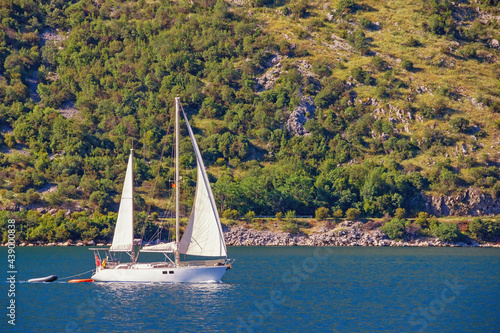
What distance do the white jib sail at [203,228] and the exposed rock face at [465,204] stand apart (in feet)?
269

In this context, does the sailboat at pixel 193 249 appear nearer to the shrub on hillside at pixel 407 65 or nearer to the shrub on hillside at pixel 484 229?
the shrub on hillside at pixel 484 229

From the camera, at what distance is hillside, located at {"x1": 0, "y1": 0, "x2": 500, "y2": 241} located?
127 m

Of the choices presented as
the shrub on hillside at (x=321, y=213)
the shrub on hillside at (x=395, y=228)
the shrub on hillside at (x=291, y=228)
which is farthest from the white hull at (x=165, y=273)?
the shrub on hillside at (x=395, y=228)

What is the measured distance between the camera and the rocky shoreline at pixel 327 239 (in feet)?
373

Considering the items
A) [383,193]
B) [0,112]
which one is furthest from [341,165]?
[0,112]

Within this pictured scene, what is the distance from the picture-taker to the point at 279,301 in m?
51.8

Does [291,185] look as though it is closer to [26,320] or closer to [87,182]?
[87,182]

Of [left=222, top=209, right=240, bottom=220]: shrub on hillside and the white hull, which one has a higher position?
the white hull

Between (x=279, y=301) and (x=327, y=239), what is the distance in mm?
63066

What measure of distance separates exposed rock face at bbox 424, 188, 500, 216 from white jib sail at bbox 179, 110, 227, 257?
269 feet

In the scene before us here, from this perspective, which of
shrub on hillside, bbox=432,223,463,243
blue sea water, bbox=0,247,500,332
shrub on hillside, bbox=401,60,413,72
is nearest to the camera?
blue sea water, bbox=0,247,500,332

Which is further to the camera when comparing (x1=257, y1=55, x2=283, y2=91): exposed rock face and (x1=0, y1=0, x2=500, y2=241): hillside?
(x1=257, y1=55, x2=283, y2=91): exposed rock face

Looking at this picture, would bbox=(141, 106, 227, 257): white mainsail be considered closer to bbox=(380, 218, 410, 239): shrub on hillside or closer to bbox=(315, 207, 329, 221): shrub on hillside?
bbox=(315, 207, 329, 221): shrub on hillside

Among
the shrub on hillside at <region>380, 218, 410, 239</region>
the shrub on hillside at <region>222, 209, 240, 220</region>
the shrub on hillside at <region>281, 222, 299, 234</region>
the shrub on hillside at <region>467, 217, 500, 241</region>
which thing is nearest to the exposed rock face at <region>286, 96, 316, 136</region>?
the shrub on hillside at <region>222, 209, 240, 220</region>
